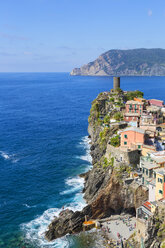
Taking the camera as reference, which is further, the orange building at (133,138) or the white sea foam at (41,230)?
the orange building at (133,138)

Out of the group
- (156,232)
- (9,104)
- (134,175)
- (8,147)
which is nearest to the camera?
(156,232)

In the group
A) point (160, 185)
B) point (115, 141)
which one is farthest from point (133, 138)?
point (160, 185)

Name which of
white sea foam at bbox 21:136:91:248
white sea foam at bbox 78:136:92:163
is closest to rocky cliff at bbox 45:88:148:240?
white sea foam at bbox 21:136:91:248

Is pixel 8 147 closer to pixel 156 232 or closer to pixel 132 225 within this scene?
pixel 132 225

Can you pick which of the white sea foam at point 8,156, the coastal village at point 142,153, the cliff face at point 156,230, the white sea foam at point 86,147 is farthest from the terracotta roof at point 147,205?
the white sea foam at point 8,156

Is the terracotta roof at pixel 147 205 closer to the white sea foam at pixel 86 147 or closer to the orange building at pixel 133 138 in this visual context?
the orange building at pixel 133 138

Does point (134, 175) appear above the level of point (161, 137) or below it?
below

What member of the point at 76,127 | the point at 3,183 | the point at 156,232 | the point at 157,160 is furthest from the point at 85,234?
the point at 76,127
